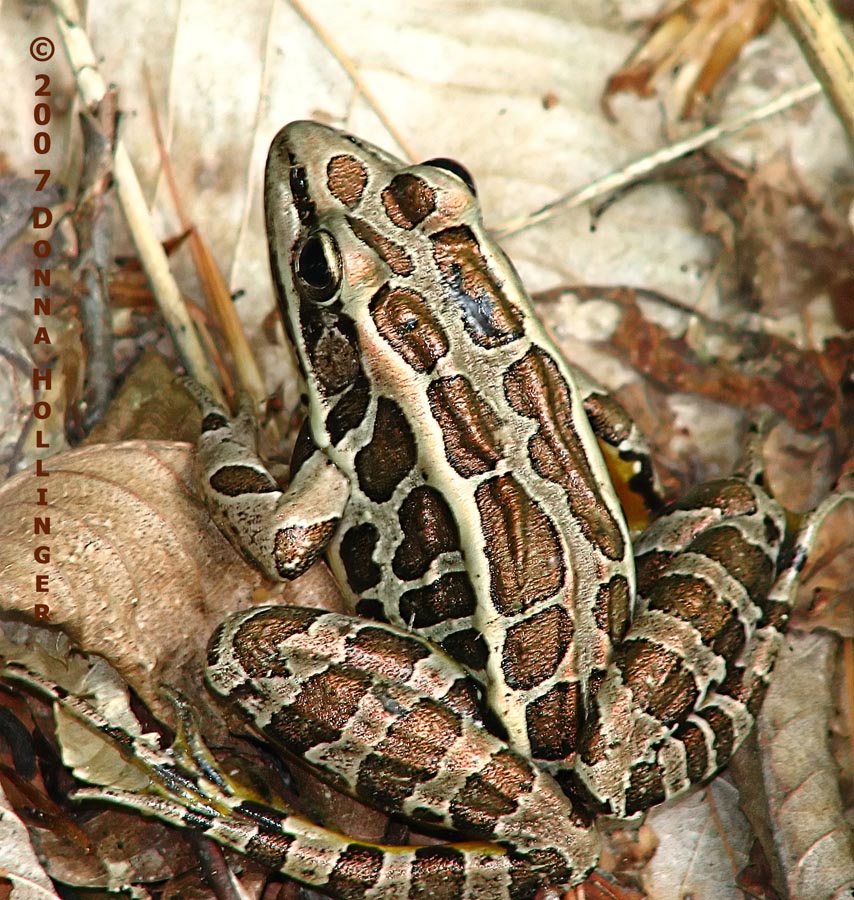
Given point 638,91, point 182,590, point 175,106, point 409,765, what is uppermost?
point 175,106

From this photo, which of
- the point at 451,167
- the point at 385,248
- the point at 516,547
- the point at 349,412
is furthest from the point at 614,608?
the point at 451,167

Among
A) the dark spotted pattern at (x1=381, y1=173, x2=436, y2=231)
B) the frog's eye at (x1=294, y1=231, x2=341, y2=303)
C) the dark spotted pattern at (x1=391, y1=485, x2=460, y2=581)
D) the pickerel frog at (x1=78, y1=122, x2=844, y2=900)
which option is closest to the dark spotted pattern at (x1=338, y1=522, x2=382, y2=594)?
the pickerel frog at (x1=78, y1=122, x2=844, y2=900)

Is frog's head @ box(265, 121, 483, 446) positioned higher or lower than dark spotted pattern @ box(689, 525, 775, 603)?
higher

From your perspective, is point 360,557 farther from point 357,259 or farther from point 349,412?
point 357,259

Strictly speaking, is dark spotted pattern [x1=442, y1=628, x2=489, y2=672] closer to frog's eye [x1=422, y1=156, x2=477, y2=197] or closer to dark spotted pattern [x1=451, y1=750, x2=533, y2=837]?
dark spotted pattern [x1=451, y1=750, x2=533, y2=837]

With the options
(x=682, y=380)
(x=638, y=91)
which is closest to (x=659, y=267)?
(x=682, y=380)

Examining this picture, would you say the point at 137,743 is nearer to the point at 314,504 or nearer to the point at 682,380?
the point at 314,504
